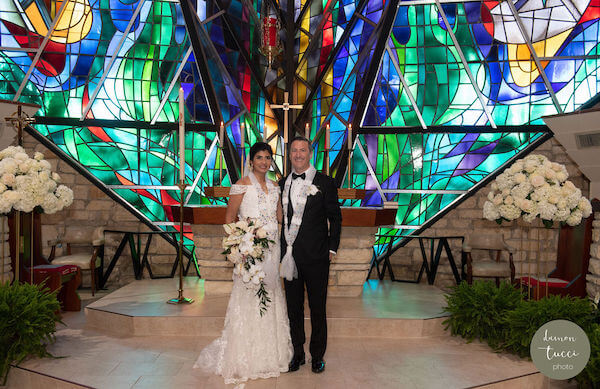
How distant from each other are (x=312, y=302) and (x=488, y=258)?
5302 millimetres

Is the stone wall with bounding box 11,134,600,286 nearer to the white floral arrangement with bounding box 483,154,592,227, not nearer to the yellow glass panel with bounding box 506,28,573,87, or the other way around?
the yellow glass panel with bounding box 506,28,573,87

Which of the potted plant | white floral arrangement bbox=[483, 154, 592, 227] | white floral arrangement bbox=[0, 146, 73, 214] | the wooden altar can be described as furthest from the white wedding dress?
white floral arrangement bbox=[483, 154, 592, 227]

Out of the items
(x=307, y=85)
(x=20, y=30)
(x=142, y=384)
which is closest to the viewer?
(x=142, y=384)

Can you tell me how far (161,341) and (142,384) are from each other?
3.17 ft

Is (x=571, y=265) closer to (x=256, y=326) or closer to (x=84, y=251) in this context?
(x=256, y=326)

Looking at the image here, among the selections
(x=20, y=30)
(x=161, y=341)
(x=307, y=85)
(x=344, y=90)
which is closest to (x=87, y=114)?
(x=20, y=30)

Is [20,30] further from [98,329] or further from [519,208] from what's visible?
[519,208]

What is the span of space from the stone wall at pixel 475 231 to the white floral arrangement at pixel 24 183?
5309 millimetres

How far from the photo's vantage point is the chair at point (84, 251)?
6.37 meters

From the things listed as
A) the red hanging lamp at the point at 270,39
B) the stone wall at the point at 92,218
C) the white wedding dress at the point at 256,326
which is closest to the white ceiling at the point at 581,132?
the red hanging lamp at the point at 270,39

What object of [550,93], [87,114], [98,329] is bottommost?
[98,329]

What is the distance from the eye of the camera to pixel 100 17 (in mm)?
7840

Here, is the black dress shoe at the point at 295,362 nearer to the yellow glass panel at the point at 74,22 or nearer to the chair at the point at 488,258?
the chair at the point at 488,258

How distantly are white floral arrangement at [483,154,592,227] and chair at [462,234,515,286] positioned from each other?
2.45 meters
